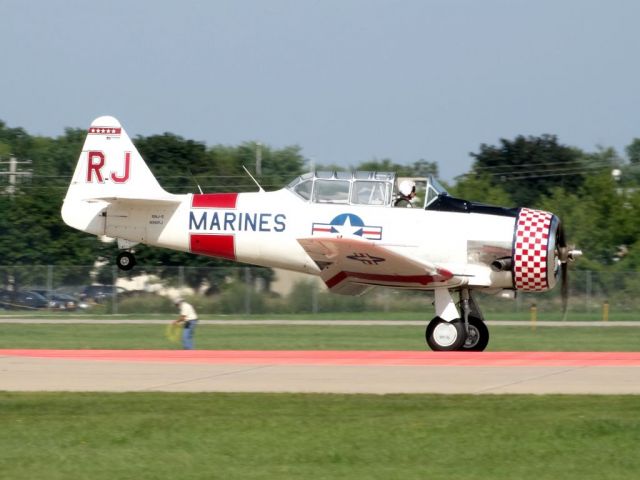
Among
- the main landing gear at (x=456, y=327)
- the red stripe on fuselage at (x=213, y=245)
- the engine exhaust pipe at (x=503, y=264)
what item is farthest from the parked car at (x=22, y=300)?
the engine exhaust pipe at (x=503, y=264)

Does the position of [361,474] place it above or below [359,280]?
below

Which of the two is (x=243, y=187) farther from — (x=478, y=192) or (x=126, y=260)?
(x=126, y=260)

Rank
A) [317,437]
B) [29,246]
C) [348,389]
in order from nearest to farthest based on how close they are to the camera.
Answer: [317,437] → [348,389] → [29,246]

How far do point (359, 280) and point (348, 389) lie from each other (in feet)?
22.3

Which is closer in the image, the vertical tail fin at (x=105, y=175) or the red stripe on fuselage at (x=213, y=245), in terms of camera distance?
the red stripe on fuselage at (x=213, y=245)

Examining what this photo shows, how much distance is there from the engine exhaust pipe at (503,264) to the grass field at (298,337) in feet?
25.8

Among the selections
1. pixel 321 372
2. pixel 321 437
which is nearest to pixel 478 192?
pixel 321 372

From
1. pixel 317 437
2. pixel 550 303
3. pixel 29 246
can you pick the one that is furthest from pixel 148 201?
pixel 29 246

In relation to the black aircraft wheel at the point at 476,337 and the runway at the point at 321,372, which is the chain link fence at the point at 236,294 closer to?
the black aircraft wheel at the point at 476,337

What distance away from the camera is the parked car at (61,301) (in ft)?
143

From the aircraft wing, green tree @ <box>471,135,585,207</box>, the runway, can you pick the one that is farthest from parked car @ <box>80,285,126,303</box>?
green tree @ <box>471,135,585,207</box>

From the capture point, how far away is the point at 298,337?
101 ft

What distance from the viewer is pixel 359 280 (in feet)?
63.9

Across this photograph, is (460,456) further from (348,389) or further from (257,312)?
(257,312)
